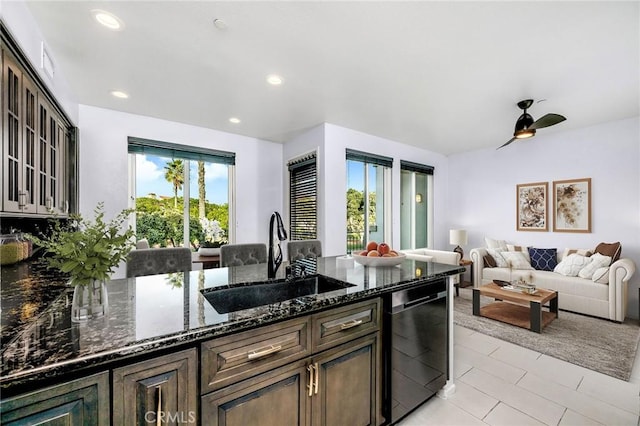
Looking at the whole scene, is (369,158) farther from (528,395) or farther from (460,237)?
(528,395)

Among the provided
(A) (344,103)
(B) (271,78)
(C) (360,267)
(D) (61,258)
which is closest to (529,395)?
(C) (360,267)

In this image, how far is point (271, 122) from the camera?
13.0 feet

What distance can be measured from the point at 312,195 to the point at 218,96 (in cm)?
187

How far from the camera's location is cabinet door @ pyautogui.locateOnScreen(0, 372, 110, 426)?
2.17 feet

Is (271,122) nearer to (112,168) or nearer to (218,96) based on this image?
(218,96)

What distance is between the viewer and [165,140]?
151 inches

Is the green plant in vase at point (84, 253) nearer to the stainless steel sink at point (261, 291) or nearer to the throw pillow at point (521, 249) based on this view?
the stainless steel sink at point (261, 291)

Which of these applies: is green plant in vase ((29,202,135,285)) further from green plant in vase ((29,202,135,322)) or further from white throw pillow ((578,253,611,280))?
white throw pillow ((578,253,611,280))

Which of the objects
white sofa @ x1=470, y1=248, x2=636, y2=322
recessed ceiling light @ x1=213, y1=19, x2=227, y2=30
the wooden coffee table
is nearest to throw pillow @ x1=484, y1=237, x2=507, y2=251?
white sofa @ x1=470, y1=248, x2=636, y2=322

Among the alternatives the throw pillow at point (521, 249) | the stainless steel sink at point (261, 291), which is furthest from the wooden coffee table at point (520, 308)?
the stainless steel sink at point (261, 291)

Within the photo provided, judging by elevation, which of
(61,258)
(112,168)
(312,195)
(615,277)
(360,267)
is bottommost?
(615,277)

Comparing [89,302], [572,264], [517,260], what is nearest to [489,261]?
[517,260]

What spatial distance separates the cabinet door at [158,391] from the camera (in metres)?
0.80

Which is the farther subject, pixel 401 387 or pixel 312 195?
pixel 312 195
